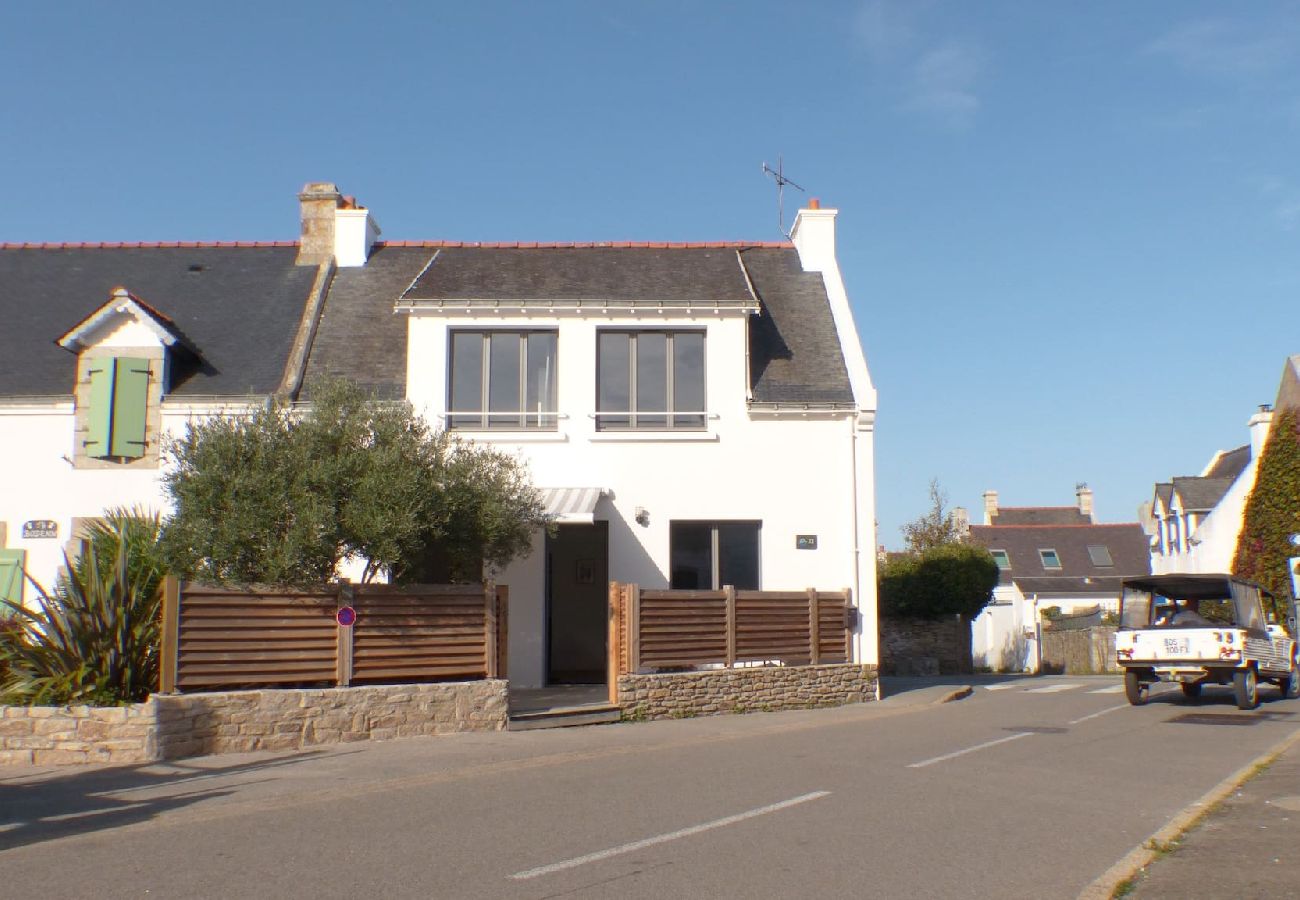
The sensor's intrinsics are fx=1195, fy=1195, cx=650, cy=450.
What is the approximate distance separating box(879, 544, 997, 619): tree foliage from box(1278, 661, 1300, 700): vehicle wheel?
9.78 meters

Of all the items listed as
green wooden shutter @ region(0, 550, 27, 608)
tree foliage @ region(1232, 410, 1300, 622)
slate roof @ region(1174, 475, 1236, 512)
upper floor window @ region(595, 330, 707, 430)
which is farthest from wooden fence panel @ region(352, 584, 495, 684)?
slate roof @ region(1174, 475, 1236, 512)

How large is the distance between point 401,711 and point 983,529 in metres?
49.9

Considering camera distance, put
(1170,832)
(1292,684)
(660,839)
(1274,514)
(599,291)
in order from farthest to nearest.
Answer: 1. (1274,514)
2. (1292,684)
3. (599,291)
4. (1170,832)
5. (660,839)

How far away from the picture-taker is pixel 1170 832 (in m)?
8.09

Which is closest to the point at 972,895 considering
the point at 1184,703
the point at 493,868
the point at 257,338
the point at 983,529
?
the point at 493,868

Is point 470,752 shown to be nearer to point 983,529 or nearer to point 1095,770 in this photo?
point 1095,770

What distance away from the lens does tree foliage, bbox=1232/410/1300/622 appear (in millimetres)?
30266

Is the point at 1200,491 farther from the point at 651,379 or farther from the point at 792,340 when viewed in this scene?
the point at 651,379

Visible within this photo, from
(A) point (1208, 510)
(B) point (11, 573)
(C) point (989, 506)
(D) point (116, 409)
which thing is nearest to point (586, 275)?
(D) point (116, 409)

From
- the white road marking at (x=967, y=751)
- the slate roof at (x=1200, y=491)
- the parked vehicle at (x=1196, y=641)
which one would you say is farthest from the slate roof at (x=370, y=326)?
the slate roof at (x=1200, y=491)

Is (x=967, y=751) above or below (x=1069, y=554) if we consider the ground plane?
below

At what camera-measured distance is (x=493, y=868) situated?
712cm

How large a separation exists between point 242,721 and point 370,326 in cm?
1015

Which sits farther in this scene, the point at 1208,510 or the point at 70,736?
the point at 1208,510
